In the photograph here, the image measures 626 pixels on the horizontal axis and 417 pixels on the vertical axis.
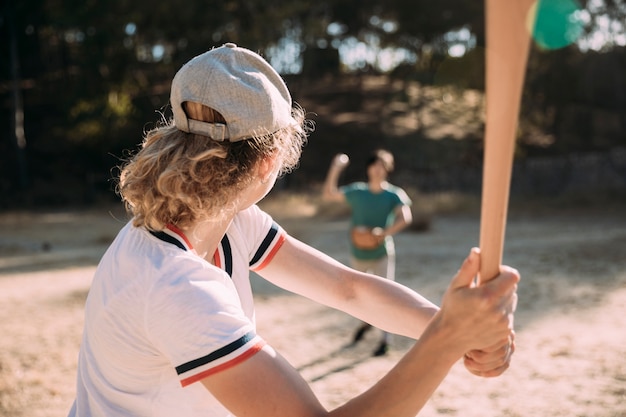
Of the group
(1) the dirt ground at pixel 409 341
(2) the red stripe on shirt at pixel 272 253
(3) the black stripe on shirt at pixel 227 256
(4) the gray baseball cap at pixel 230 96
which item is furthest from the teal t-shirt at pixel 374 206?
(4) the gray baseball cap at pixel 230 96

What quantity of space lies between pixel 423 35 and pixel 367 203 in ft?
63.8

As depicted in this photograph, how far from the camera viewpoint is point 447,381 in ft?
15.8

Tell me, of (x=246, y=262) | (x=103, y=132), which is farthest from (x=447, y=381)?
(x=103, y=132)

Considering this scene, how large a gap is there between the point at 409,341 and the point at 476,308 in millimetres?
5182

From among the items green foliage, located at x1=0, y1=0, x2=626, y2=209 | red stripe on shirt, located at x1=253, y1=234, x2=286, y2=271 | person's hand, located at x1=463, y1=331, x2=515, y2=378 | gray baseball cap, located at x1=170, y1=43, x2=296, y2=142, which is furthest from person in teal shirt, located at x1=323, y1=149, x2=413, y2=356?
green foliage, located at x1=0, y1=0, x2=626, y2=209

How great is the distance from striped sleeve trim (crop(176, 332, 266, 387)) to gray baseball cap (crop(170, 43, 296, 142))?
0.39 meters

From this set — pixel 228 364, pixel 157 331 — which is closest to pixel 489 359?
pixel 228 364

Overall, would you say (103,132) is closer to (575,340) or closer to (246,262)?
(575,340)

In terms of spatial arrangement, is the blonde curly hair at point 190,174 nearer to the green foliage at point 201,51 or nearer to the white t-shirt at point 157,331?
the white t-shirt at point 157,331

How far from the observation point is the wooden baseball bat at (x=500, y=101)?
2.76 ft

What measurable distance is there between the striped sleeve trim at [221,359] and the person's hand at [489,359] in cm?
36

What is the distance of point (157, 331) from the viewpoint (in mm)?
1121

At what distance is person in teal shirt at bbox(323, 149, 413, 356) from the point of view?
5516mm

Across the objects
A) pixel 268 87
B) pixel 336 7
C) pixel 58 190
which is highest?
pixel 336 7
